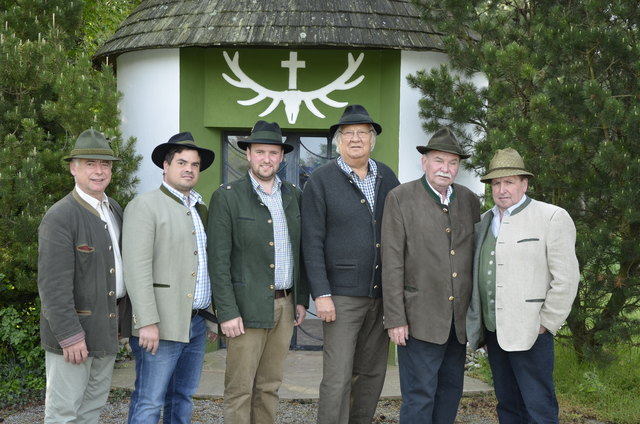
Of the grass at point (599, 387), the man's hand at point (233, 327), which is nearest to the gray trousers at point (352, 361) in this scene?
the man's hand at point (233, 327)

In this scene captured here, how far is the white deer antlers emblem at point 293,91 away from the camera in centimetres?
703

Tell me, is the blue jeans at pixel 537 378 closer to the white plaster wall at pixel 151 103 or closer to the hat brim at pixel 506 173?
the hat brim at pixel 506 173

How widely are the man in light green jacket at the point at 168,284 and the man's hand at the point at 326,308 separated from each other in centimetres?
67

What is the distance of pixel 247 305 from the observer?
4.11 m

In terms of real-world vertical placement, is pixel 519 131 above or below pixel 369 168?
above

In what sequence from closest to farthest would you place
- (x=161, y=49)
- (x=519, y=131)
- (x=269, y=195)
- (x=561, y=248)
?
1. (x=561, y=248)
2. (x=269, y=195)
3. (x=519, y=131)
4. (x=161, y=49)

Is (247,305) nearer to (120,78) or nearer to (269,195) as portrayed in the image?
(269,195)

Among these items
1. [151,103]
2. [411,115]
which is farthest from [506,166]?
[151,103]

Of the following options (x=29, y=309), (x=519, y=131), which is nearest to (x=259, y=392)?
(x=519, y=131)

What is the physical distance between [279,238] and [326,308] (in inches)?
20.2

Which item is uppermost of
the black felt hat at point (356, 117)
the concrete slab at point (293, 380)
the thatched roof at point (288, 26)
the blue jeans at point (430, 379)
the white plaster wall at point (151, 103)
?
the thatched roof at point (288, 26)

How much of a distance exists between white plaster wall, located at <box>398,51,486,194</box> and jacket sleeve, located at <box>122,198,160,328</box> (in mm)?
3612

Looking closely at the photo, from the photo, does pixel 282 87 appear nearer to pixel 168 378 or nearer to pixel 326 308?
pixel 326 308

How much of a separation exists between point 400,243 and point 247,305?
975mm
